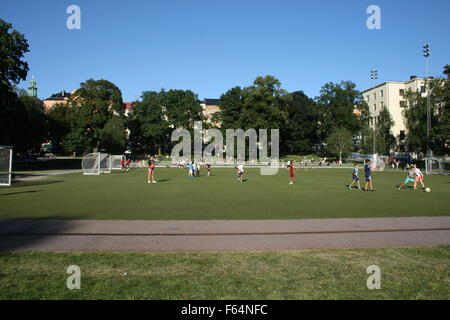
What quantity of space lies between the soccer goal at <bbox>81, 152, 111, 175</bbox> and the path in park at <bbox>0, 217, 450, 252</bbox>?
1060 inches

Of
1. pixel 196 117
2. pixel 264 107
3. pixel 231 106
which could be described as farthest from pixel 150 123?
pixel 264 107

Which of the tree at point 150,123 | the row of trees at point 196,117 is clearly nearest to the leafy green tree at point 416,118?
the row of trees at point 196,117

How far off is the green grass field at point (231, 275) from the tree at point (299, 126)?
242 feet

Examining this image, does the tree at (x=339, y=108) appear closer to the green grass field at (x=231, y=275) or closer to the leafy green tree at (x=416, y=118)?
the leafy green tree at (x=416, y=118)

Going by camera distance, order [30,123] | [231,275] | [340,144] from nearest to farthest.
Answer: [231,275]
[30,123]
[340,144]

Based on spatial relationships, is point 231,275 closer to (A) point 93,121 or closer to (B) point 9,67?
(B) point 9,67

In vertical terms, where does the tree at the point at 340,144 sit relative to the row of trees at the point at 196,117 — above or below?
below

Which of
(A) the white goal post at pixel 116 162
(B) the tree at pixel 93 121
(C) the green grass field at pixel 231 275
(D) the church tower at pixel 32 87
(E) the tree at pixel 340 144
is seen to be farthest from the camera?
(D) the church tower at pixel 32 87

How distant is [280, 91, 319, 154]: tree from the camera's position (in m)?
82.2

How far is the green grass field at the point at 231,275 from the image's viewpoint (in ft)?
16.7

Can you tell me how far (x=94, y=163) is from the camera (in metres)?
38.1

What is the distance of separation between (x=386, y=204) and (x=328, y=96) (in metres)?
77.0

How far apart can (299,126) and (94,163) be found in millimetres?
55609
